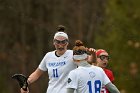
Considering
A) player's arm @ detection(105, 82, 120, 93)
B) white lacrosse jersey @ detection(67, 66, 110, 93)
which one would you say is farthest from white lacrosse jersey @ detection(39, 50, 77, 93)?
white lacrosse jersey @ detection(67, 66, 110, 93)

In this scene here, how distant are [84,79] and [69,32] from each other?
36806 millimetres

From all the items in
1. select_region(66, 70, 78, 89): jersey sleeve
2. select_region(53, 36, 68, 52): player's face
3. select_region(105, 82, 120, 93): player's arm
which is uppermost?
select_region(53, 36, 68, 52): player's face

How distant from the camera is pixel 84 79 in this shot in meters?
15.4

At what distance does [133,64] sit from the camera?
49.1 metres

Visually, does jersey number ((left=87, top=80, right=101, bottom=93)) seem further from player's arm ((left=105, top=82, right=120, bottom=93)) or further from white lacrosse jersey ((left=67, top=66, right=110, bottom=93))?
player's arm ((left=105, top=82, right=120, bottom=93))

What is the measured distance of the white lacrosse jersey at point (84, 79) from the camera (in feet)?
50.4

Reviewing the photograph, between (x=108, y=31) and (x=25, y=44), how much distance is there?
648 cm

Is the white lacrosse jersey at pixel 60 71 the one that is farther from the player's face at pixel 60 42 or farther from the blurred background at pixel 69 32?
the blurred background at pixel 69 32

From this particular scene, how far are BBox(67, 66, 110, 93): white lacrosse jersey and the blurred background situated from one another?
2997 centimetres

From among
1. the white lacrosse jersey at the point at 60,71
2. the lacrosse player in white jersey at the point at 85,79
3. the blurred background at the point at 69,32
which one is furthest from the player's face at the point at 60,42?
the blurred background at the point at 69,32

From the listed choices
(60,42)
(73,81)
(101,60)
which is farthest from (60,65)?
(73,81)

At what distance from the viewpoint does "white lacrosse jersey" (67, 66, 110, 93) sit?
1537cm

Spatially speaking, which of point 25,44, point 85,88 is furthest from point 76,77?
point 25,44

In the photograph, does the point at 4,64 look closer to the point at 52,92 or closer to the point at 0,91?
the point at 0,91
